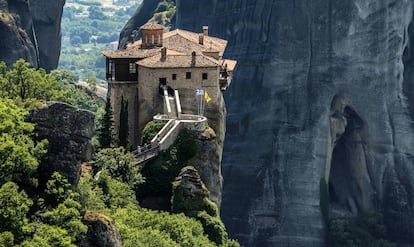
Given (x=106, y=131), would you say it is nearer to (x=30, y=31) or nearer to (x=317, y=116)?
(x=317, y=116)

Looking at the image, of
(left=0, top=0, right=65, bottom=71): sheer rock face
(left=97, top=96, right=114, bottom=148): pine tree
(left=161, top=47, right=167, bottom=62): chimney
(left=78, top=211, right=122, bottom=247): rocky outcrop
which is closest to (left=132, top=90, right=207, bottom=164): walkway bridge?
(left=161, top=47, right=167, bottom=62): chimney

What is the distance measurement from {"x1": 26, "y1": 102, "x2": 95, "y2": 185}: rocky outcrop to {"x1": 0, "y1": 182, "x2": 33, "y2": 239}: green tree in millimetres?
3078

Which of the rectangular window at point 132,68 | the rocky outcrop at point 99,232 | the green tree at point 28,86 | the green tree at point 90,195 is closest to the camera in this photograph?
the rocky outcrop at point 99,232

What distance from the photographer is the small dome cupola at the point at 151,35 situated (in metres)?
68.2

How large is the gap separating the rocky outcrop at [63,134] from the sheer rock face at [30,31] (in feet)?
260

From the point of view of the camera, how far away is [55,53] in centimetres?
15488

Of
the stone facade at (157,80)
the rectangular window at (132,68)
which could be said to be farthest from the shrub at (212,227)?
the rectangular window at (132,68)

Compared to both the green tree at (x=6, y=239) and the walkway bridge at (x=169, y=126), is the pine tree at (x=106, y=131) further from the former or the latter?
the green tree at (x=6, y=239)

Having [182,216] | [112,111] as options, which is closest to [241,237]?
[112,111]

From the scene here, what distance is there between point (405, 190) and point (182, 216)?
69.0m

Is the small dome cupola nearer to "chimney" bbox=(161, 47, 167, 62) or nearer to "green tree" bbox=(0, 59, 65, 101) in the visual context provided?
"chimney" bbox=(161, 47, 167, 62)

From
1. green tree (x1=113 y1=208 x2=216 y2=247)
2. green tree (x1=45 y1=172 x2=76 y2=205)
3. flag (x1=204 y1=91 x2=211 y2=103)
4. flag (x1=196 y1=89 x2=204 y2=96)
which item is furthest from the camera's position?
flag (x1=204 y1=91 x2=211 y2=103)

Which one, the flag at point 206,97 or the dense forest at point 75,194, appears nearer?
the dense forest at point 75,194

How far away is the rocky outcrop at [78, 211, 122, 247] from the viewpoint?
122ft
